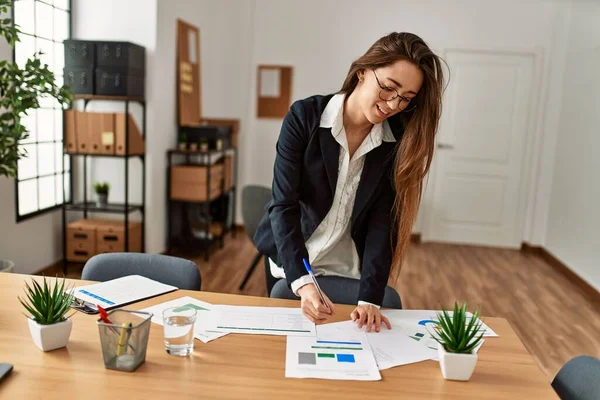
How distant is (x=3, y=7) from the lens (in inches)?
→ 107

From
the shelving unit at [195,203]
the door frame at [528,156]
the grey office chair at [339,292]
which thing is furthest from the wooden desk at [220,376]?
the door frame at [528,156]

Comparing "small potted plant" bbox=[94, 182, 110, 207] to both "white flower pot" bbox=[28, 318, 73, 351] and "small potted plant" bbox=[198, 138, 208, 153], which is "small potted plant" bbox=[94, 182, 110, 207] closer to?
"small potted plant" bbox=[198, 138, 208, 153]

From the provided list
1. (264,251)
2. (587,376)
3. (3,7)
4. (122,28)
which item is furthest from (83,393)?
(122,28)

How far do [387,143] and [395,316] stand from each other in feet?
1.78

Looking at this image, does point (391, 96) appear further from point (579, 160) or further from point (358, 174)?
point (579, 160)

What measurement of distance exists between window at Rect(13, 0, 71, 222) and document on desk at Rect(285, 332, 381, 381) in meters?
3.09

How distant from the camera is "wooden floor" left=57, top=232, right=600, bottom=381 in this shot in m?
3.52

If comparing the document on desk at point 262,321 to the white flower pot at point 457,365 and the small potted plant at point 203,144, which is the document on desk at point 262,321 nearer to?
the white flower pot at point 457,365

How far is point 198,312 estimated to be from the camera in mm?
1562

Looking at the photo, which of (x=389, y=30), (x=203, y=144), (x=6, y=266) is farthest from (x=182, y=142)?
(x=389, y=30)

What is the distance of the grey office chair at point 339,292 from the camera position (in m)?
1.83

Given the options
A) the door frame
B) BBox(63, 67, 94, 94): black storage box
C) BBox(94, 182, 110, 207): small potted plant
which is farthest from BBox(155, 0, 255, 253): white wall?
the door frame

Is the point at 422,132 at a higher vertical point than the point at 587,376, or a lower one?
higher

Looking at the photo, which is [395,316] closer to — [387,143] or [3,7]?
[387,143]
